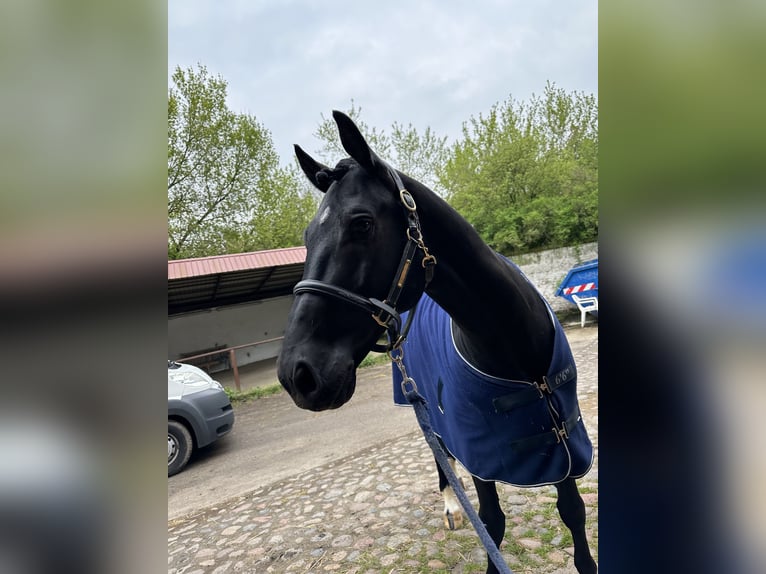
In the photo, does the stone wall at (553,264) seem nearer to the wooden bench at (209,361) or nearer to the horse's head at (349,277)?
the wooden bench at (209,361)

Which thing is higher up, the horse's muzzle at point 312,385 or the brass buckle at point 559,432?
the horse's muzzle at point 312,385

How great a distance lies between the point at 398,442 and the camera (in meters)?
5.00

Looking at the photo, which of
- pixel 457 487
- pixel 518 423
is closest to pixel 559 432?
pixel 518 423

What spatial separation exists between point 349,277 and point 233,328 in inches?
474

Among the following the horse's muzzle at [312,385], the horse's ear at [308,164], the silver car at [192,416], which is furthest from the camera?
the silver car at [192,416]

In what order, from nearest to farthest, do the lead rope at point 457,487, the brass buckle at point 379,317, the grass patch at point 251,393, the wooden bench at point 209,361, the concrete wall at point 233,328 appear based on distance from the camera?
the lead rope at point 457,487, the brass buckle at point 379,317, the grass patch at point 251,393, the wooden bench at point 209,361, the concrete wall at point 233,328

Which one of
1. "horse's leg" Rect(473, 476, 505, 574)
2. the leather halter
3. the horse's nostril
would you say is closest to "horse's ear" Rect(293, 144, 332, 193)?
the leather halter

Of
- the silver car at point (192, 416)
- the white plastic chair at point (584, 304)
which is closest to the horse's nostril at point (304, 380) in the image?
the silver car at point (192, 416)

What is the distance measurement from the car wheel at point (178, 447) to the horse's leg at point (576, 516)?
4.71 metres

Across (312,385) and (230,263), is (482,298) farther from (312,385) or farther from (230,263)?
(230,263)

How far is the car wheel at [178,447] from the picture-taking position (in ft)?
16.8

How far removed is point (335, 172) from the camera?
5.00 ft

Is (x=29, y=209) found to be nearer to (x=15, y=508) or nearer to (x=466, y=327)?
(x=15, y=508)

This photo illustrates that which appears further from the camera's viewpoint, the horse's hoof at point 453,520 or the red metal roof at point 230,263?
the red metal roof at point 230,263
